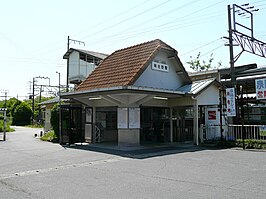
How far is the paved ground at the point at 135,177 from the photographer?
5.71 meters

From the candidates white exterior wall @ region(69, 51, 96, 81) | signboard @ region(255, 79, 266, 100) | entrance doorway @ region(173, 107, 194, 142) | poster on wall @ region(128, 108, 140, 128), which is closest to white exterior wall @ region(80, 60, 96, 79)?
white exterior wall @ region(69, 51, 96, 81)

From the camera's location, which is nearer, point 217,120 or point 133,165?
point 133,165

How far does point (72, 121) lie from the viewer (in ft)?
57.0

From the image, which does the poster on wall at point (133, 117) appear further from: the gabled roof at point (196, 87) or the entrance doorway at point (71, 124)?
the entrance doorway at point (71, 124)

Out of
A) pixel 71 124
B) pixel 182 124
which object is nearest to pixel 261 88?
pixel 182 124

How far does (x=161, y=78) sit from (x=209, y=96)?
10.4 feet

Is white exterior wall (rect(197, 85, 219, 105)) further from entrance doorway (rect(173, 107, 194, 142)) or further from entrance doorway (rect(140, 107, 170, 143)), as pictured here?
entrance doorway (rect(140, 107, 170, 143))

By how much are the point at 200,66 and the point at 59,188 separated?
4474 cm

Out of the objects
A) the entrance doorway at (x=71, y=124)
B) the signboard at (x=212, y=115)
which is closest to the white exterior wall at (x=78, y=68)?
the entrance doorway at (x=71, y=124)

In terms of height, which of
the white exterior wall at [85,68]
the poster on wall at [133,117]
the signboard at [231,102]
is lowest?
the poster on wall at [133,117]

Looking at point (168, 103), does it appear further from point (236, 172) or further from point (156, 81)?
point (236, 172)

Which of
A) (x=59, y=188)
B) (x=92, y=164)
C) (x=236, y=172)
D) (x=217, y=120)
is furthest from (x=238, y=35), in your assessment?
(x=59, y=188)

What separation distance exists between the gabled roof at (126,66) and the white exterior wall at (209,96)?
165 centimetres

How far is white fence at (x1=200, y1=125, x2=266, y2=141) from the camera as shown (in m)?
13.8
